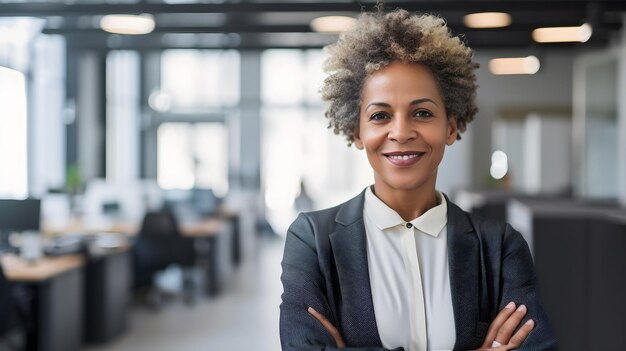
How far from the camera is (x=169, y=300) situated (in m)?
8.34

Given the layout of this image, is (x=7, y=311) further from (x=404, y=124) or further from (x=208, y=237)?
(x=208, y=237)

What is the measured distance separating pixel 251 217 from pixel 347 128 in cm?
1082

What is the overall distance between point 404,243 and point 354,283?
15 cm

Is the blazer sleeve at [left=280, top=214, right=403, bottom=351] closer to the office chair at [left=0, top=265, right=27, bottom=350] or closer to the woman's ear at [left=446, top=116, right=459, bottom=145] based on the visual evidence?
the woman's ear at [left=446, top=116, right=459, bottom=145]

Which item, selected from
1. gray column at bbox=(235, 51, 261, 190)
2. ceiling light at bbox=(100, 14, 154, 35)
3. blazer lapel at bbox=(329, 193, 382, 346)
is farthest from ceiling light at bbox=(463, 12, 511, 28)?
gray column at bbox=(235, 51, 261, 190)

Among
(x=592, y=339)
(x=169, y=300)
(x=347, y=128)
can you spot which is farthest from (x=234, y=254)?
(x=347, y=128)

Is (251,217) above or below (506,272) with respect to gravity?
below

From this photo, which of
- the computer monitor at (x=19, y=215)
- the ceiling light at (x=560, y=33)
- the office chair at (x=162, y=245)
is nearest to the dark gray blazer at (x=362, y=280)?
the computer monitor at (x=19, y=215)

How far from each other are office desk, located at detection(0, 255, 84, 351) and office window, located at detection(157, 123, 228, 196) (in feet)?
41.3

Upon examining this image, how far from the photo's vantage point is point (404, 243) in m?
1.59

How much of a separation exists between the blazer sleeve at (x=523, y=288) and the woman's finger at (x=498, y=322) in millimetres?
25

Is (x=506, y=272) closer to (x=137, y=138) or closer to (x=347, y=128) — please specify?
(x=347, y=128)

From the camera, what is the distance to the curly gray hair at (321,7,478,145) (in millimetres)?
1566

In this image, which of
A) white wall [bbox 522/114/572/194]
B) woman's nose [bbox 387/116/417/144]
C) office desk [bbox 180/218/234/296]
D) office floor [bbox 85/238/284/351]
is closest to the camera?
woman's nose [bbox 387/116/417/144]
